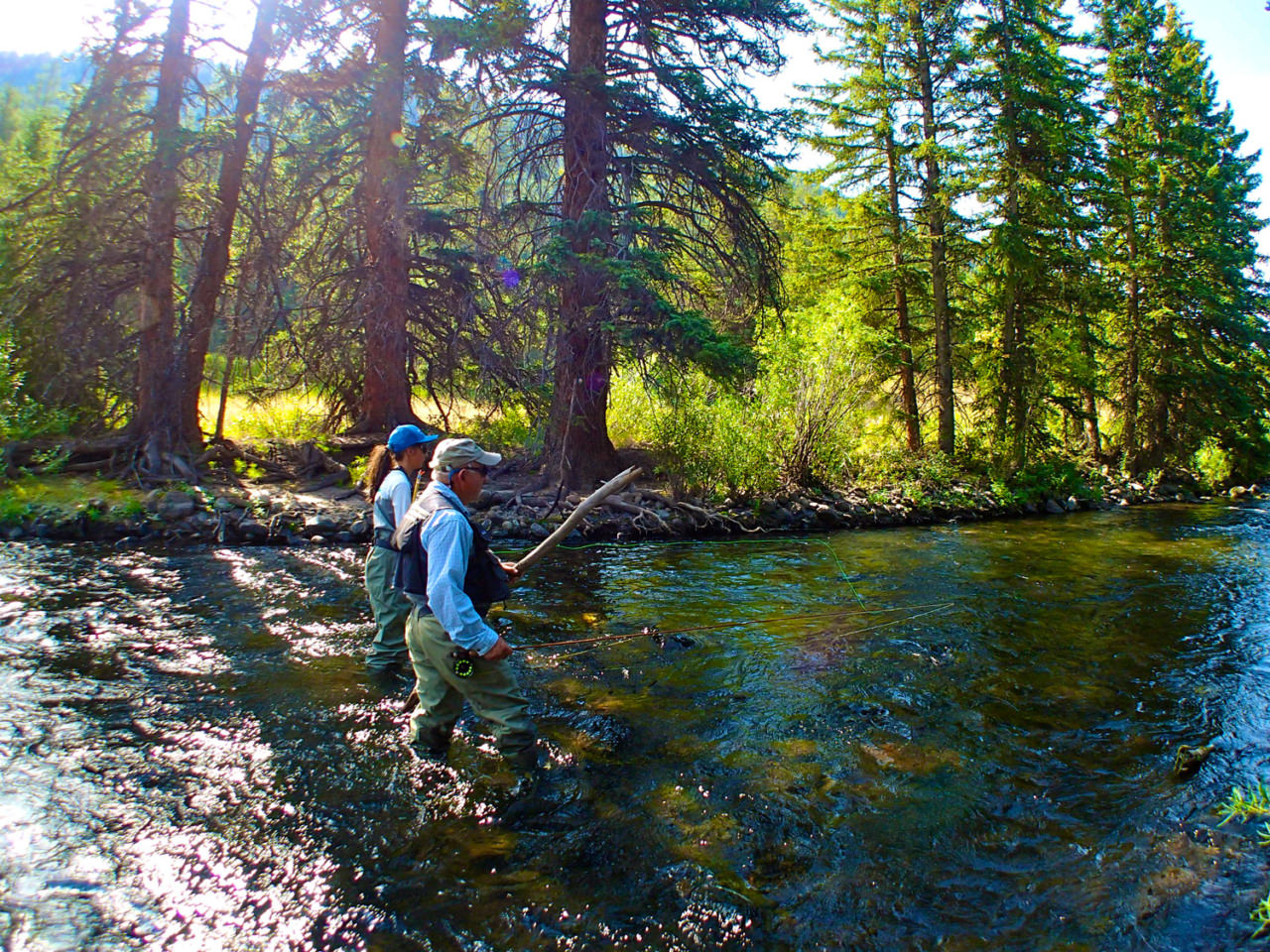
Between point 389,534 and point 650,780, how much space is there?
113 inches

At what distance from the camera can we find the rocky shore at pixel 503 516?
11.3 m

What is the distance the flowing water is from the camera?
137 inches

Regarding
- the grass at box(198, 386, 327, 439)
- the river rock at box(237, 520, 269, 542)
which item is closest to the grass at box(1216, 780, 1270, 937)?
the river rock at box(237, 520, 269, 542)

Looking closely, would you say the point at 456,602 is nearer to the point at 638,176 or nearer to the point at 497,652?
the point at 497,652

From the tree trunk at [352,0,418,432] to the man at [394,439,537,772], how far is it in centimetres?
1096

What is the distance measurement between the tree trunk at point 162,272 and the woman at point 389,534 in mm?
9310

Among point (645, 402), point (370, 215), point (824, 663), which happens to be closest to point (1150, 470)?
point (645, 402)

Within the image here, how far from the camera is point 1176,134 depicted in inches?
901


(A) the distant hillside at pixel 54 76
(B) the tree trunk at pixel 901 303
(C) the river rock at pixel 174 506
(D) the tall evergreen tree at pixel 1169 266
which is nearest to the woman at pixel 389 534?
(C) the river rock at pixel 174 506

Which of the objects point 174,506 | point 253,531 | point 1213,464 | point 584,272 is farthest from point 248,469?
point 1213,464

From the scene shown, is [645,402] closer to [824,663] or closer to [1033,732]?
[824,663]

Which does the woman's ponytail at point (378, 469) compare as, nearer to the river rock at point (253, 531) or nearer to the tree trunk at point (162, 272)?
the river rock at point (253, 531)

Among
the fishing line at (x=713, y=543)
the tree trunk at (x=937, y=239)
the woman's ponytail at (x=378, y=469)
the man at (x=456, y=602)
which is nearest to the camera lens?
the man at (x=456, y=602)

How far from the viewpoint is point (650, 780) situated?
15.6 ft
